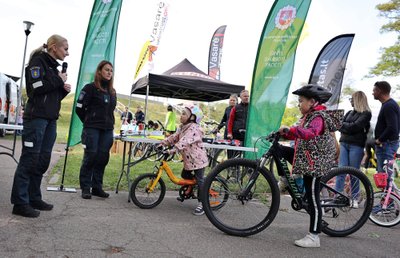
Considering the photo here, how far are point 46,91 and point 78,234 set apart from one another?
5.27 feet

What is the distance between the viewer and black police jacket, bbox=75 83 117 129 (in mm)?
5129

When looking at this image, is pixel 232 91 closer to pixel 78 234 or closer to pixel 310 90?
pixel 310 90

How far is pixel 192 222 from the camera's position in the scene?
4.37 metres

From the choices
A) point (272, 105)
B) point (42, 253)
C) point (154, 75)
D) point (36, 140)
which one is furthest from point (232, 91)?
point (42, 253)

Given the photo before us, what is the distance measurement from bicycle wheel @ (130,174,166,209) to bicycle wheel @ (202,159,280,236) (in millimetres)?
1075

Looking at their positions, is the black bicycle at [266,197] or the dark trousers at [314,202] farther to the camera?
the black bicycle at [266,197]

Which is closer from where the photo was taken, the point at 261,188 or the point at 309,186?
the point at 309,186

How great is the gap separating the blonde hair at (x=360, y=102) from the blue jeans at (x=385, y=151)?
62cm

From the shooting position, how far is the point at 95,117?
16.9 feet

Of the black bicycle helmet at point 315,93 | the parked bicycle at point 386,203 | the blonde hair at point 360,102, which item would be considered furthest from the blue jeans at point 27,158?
the blonde hair at point 360,102

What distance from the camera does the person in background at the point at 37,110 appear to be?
12.9ft

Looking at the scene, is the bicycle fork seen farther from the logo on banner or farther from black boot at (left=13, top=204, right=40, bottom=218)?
the logo on banner

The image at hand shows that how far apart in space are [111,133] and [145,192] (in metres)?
1.08

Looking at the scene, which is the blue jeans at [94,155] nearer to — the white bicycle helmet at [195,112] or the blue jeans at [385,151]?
the white bicycle helmet at [195,112]
